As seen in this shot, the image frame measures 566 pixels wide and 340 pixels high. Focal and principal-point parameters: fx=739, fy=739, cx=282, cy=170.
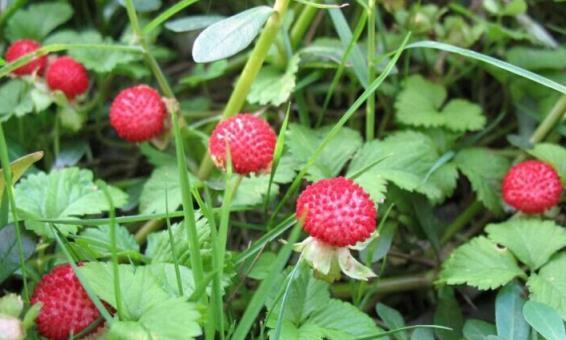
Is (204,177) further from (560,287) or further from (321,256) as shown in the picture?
(560,287)

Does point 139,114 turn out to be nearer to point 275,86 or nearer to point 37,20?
point 275,86

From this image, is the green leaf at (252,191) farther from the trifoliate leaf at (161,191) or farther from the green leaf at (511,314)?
the green leaf at (511,314)

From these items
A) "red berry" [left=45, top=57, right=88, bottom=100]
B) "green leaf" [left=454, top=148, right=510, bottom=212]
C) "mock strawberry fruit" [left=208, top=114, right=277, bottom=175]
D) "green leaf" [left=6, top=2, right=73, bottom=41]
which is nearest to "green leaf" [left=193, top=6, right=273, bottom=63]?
"mock strawberry fruit" [left=208, top=114, right=277, bottom=175]

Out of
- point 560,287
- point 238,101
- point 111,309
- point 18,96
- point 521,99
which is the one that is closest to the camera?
point 111,309

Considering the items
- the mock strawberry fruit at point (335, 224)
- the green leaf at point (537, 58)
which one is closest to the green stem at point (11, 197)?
the mock strawberry fruit at point (335, 224)

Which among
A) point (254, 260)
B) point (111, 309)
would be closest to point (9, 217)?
point (111, 309)

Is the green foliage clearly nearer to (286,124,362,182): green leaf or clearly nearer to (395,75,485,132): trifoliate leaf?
(286,124,362,182): green leaf

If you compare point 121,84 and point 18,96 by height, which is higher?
point 18,96

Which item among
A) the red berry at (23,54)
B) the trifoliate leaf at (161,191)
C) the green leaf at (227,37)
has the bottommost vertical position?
the trifoliate leaf at (161,191)
